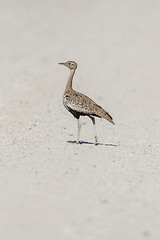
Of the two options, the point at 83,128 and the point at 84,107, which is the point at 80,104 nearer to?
the point at 84,107

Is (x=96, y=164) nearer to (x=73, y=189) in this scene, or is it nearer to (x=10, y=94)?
(x=73, y=189)

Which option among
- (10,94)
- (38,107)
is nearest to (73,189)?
(38,107)

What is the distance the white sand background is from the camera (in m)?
7.07

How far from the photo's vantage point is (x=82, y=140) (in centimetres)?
1390

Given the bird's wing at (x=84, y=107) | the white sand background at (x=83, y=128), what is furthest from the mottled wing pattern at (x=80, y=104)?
the white sand background at (x=83, y=128)

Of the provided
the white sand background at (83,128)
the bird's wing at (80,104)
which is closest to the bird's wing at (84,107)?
the bird's wing at (80,104)

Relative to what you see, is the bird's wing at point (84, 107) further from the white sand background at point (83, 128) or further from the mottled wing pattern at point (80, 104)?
the white sand background at point (83, 128)

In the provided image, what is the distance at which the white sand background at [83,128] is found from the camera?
7066 mm

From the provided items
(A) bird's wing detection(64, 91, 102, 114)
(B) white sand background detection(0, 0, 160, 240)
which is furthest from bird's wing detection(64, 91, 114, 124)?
(B) white sand background detection(0, 0, 160, 240)

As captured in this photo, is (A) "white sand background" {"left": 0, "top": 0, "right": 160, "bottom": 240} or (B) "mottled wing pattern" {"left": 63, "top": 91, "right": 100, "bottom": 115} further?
(B) "mottled wing pattern" {"left": 63, "top": 91, "right": 100, "bottom": 115}

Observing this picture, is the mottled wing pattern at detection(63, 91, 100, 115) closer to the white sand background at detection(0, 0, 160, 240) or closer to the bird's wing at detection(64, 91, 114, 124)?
the bird's wing at detection(64, 91, 114, 124)

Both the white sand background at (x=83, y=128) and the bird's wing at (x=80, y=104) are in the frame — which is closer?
the white sand background at (x=83, y=128)

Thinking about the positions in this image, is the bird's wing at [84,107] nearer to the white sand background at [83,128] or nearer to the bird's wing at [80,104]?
the bird's wing at [80,104]

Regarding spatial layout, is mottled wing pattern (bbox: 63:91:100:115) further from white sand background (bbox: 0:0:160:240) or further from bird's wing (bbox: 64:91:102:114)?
white sand background (bbox: 0:0:160:240)
